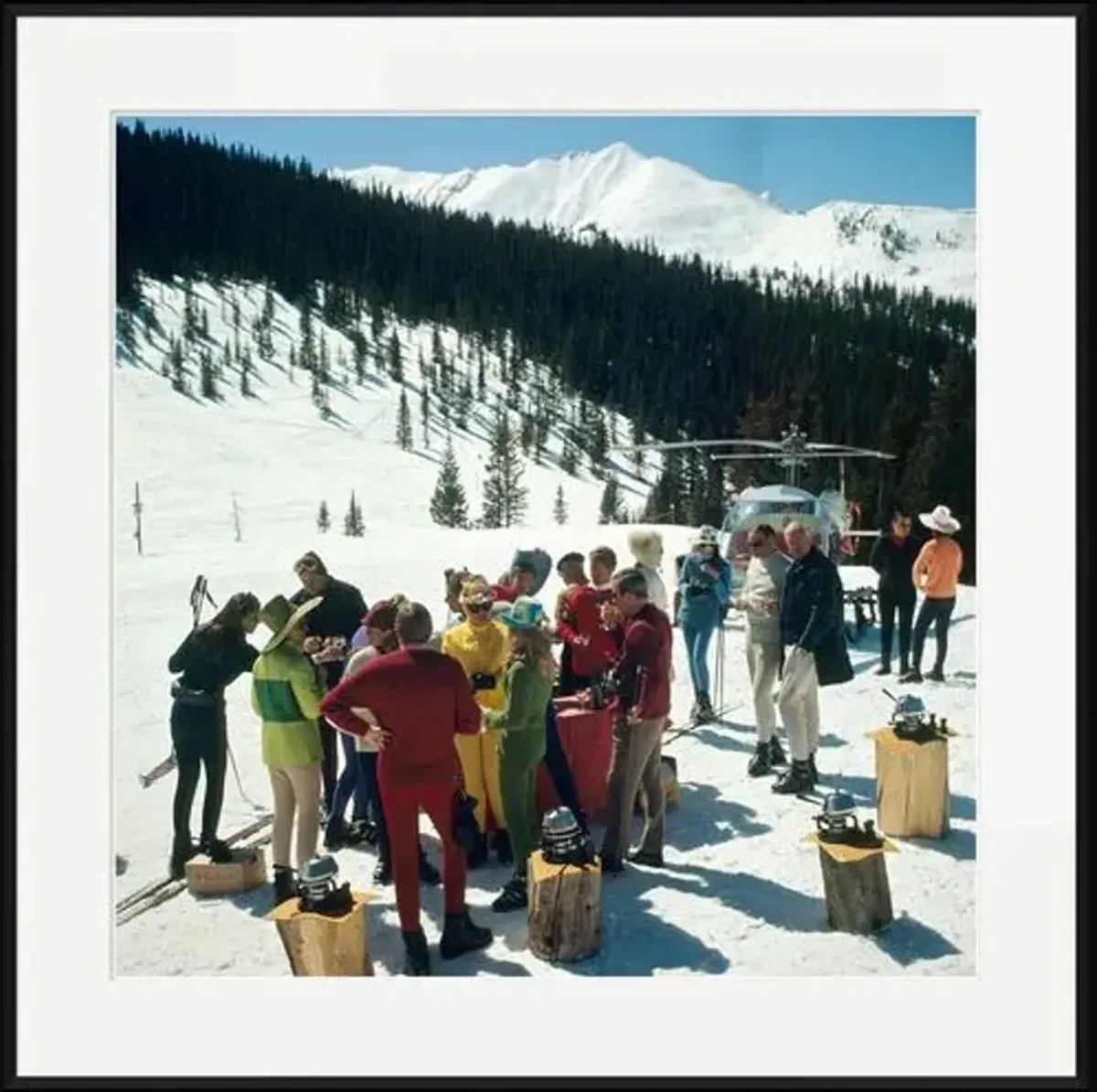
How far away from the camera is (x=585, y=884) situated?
3660mm

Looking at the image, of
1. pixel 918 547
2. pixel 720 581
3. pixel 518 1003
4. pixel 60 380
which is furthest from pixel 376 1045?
pixel 918 547

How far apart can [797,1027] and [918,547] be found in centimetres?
394

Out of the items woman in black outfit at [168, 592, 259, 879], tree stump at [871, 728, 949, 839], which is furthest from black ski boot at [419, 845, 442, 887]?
tree stump at [871, 728, 949, 839]

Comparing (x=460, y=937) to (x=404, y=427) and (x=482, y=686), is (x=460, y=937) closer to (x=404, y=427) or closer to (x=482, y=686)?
(x=482, y=686)

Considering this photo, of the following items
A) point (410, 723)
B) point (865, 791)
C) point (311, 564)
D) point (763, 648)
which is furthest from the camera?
point (763, 648)

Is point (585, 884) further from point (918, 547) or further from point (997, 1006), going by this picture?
point (918, 547)

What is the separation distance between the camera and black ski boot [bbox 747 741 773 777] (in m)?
5.41

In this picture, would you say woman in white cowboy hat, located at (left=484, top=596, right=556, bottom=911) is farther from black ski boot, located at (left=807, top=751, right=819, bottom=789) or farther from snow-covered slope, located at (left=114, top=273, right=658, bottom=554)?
snow-covered slope, located at (left=114, top=273, right=658, bottom=554)

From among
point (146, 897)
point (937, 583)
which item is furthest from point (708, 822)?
point (937, 583)

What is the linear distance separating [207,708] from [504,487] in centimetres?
653

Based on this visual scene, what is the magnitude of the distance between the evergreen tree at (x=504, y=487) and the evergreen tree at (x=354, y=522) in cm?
125

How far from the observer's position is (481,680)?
4.14 meters

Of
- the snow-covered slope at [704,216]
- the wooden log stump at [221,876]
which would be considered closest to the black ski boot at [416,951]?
the wooden log stump at [221,876]

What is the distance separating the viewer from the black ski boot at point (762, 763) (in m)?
5.41
